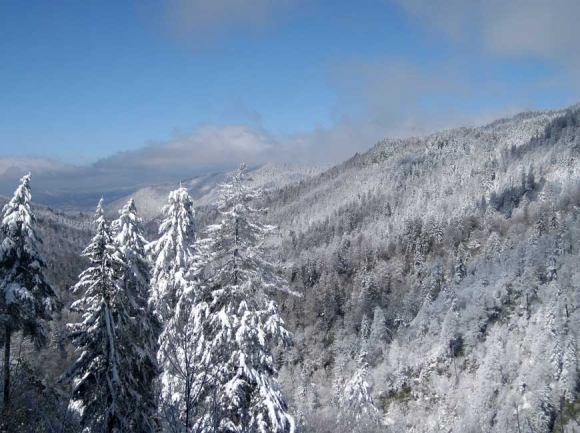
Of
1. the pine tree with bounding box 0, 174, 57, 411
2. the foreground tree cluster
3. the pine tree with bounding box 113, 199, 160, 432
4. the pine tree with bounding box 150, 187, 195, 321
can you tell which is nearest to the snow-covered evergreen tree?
the pine tree with bounding box 113, 199, 160, 432

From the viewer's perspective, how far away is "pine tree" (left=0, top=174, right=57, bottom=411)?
14.8 m

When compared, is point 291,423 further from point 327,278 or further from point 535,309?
point 327,278

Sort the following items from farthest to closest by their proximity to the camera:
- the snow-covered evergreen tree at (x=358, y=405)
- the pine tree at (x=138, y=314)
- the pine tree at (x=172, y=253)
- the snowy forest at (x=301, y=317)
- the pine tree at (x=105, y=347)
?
the snow-covered evergreen tree at (x=358, y=405) → the pine tree at (x=172, y=253) → the pine tree at (x=138, y=314) → the pine tree at (x=105, y=347) → the snowy forest at (x=301, y=317)

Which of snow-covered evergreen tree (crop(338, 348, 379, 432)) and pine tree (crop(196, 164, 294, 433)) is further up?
pine tree (crop(196, 164, 294, 433))

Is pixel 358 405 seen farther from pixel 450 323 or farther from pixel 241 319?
pixel 450 323

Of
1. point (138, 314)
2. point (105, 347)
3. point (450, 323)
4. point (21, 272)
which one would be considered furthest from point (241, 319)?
point (450, 323)

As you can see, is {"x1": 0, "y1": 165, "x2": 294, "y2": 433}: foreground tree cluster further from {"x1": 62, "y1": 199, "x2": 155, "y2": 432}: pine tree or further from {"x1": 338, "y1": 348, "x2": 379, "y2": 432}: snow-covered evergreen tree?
{"x1": 338, "y1": 348, "x2": 379, "y2": 432}: snow-covered evergreen tree

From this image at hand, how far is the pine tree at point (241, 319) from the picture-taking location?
11.5 metres

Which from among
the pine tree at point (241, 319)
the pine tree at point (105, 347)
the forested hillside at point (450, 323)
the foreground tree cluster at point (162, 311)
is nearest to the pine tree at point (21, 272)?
the foreground tree cluster at point (162, 311)

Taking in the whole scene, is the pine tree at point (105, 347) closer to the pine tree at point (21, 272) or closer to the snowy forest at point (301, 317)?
the snowy forest at point (301, 317)

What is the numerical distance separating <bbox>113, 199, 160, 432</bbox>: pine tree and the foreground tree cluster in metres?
0.05

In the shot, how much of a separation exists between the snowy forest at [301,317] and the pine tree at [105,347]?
0.07 metres

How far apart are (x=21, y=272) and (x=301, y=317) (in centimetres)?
10029

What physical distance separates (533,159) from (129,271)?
217662mm
